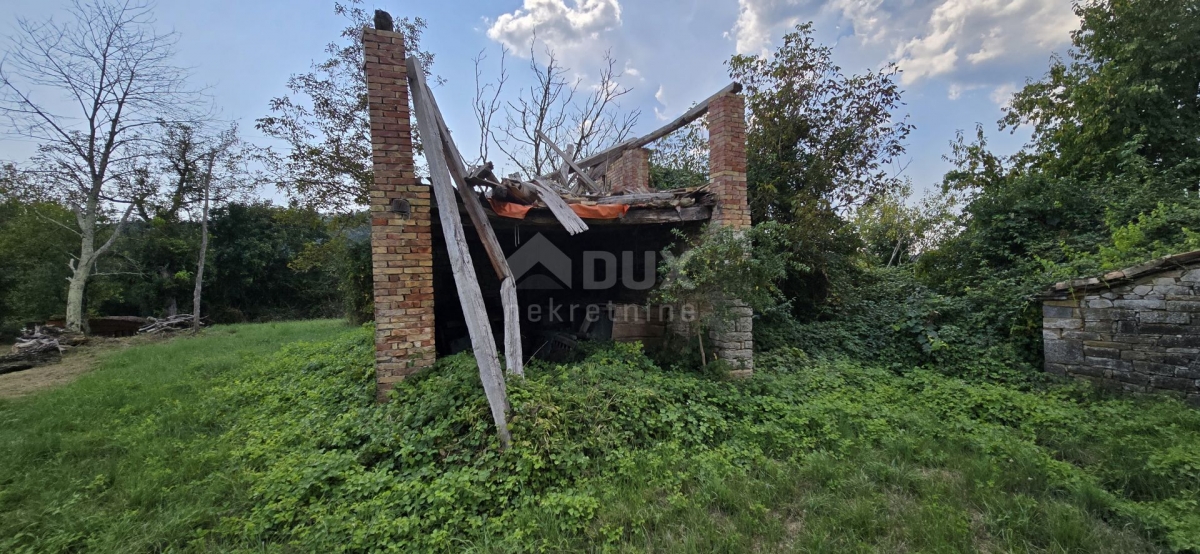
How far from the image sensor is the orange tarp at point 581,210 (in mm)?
5012

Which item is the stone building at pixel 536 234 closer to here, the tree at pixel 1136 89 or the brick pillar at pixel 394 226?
the brick pillar at pixel 394 226

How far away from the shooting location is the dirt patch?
6.73 meters

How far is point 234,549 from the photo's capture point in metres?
2.59

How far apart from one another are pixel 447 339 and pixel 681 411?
18.0ft

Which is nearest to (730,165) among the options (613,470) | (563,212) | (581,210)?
(581,210)

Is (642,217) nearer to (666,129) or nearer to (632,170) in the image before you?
(666,129)

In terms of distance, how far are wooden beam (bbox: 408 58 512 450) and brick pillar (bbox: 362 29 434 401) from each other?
7.4 inches

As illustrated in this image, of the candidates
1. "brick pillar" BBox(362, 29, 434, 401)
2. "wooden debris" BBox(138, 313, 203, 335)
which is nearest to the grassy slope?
"brick pillar" BBox(362, 29, 434, 401)

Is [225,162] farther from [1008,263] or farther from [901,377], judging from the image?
[1008,263]

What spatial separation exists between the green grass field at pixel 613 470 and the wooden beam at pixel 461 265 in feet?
0.56

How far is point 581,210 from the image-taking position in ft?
17.3

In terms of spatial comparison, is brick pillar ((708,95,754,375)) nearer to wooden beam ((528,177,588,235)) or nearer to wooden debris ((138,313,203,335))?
wooden beam ((528,177,588,235))

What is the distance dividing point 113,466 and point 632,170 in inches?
317

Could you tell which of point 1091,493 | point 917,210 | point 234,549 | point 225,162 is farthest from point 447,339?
point 917,210
